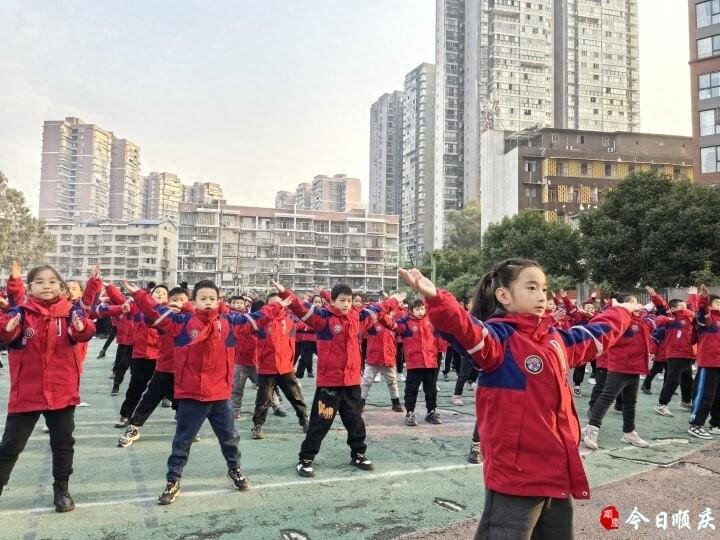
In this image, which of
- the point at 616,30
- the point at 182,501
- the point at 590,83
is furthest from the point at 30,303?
the point at 616,30

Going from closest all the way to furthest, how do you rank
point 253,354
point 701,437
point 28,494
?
1. point 28,494
2. point 701,437
3. point 253,354

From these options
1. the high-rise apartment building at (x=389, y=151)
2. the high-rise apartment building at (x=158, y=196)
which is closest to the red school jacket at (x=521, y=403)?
the high-rise apartment building at (x=389, y=151)

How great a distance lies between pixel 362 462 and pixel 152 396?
9.15ft

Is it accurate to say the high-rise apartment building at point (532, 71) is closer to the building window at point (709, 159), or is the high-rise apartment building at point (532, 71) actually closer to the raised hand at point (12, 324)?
the building window at point (709, 159)

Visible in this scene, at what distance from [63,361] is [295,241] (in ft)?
291

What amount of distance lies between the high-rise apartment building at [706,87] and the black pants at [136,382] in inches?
1453

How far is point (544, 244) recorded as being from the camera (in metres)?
31.8

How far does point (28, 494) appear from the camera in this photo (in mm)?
4508

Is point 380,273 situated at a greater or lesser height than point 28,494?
greater

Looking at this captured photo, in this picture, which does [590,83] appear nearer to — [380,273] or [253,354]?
[380,273]

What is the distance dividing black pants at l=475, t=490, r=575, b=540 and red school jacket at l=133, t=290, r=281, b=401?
2.87 m

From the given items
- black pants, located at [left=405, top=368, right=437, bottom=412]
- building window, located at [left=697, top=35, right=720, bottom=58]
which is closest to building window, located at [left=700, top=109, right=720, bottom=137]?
building window, located at [left=697, top=35, right=720, bottom=58]

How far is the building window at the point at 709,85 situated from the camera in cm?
3503

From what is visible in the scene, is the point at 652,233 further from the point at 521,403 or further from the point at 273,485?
the point at 521,403
